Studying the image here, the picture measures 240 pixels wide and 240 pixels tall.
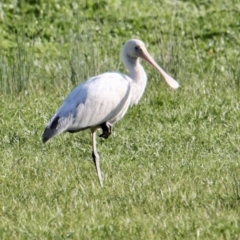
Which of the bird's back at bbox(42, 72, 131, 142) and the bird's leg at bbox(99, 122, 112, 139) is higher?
the bird's back at bbox(42, 72, 131, 142)

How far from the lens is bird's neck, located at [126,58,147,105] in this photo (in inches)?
325

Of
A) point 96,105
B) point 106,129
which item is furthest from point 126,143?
point 96,105

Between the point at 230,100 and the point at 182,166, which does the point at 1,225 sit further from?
the point at 230,100

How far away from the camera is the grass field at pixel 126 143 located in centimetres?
627

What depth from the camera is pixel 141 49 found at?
28.2 feet

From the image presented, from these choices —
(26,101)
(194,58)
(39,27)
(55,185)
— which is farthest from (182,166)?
(39,27)

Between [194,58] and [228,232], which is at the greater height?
[228,232]

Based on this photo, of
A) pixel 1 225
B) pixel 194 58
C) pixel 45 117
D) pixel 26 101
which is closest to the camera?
pixel 1 225

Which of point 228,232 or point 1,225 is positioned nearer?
point 228,232

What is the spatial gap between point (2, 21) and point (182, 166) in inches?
259

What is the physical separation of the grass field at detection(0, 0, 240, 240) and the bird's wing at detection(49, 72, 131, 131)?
16.1 inches

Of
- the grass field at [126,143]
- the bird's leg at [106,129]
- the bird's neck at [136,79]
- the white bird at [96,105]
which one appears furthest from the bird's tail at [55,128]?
the bird's neck at [136,79]

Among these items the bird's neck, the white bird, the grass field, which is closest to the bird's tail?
the white bird

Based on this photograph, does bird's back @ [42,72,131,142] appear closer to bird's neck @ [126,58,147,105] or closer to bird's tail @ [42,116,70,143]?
bird's tail @ [42,116,70,143]
